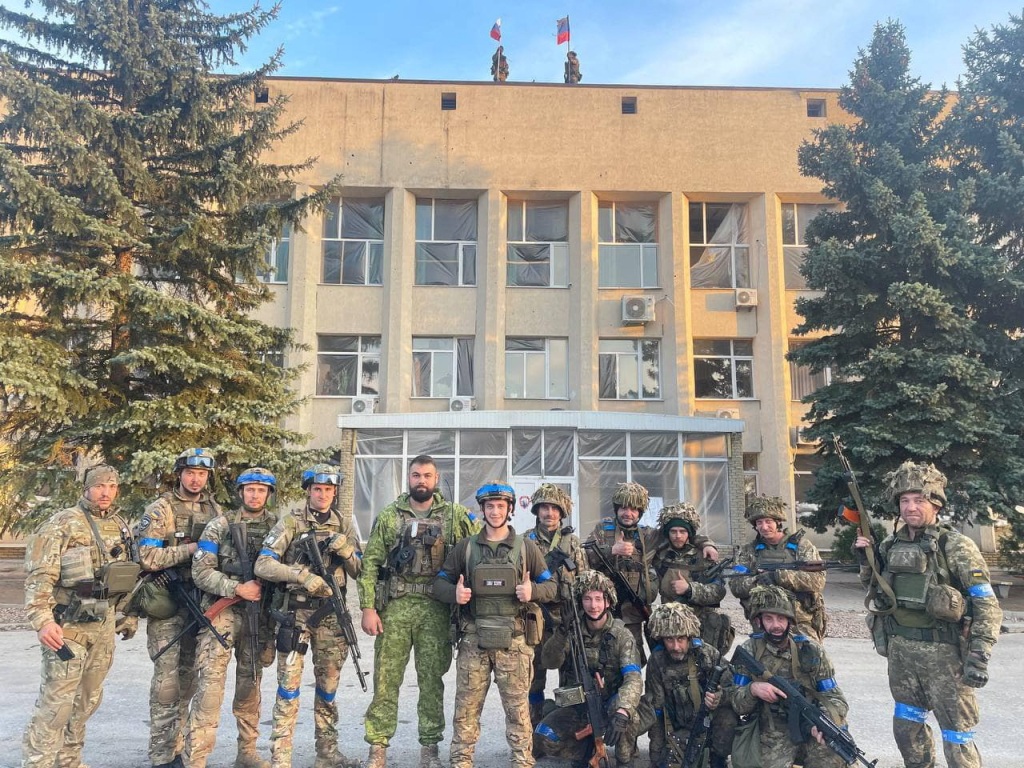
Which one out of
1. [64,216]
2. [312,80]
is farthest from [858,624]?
[312,80]

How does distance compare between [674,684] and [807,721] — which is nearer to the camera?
[807,721]

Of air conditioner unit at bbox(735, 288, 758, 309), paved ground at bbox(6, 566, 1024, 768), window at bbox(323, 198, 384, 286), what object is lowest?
paved ground at bbox(6, 566, 1024, 768)

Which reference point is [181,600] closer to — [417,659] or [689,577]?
[417,659]

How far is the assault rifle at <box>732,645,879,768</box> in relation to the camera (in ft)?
12.7

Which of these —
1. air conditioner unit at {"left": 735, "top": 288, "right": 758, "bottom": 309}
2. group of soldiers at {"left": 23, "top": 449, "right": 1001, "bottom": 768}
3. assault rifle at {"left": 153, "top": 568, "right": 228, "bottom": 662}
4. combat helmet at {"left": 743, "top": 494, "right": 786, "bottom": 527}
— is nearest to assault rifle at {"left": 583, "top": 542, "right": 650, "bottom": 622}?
group of soldiers at {"left": 23, "top": 449, "right": 1001, "bottom": 768}

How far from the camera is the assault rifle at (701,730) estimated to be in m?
4.29

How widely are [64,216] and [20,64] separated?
323 cm

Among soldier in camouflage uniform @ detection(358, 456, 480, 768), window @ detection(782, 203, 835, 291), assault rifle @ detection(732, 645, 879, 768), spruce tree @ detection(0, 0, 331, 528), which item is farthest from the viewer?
window @ detection(782, 203, 835, 291)

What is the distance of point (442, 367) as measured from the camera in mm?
19125

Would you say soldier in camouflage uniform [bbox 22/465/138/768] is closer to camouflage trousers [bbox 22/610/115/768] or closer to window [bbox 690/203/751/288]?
camouflage trousers [bbox 22/610/115/768]

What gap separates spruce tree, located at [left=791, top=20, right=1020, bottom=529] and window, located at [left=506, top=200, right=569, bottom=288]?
765 centimetres

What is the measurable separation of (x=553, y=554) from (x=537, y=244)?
15.6 metres

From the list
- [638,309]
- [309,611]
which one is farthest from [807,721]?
[638,309]

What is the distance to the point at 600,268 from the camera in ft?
64.5
